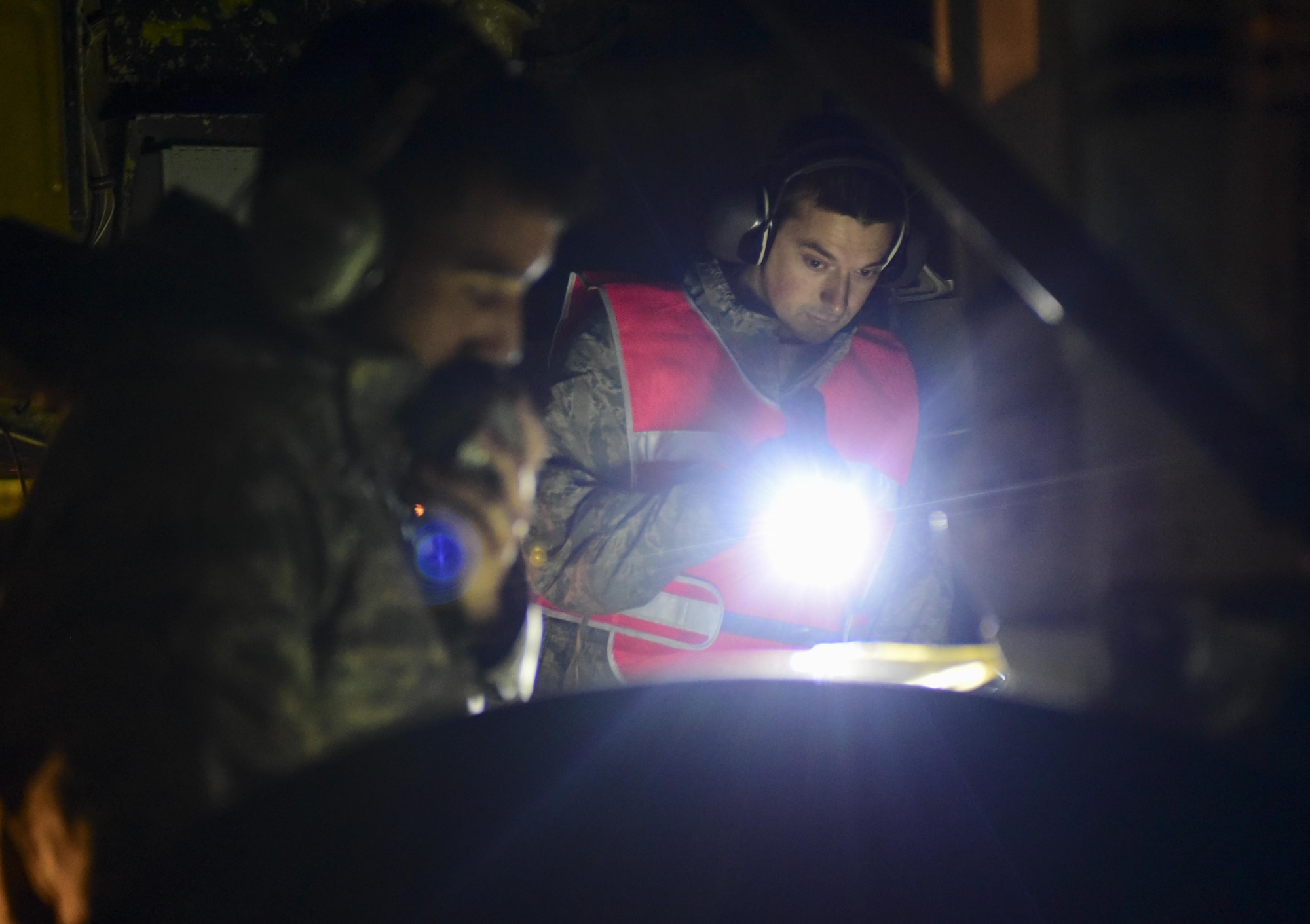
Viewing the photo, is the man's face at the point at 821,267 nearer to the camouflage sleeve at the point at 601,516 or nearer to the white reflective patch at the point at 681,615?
the camouflage sleeve at the point at 601,516

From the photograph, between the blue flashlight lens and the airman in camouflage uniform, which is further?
the blue flashlight lens

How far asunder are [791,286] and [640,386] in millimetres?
375

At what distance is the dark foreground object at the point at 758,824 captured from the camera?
2.08 feet

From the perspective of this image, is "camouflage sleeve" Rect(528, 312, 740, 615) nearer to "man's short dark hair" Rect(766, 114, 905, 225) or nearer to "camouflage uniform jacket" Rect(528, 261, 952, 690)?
"camouflage uniform jacket" Rect(528, 261, 952, 690)

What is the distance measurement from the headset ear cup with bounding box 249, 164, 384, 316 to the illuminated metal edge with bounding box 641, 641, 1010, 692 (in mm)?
682

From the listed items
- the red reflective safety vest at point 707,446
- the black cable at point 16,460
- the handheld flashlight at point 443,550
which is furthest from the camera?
the red reflective safety vest at point 707,446

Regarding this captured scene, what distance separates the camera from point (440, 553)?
84 cm

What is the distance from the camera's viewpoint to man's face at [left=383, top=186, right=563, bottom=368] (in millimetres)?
851

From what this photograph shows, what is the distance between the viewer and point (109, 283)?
0.69 metres

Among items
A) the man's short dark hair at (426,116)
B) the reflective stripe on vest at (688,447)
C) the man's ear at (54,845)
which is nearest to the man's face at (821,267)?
the reflective stripe on vest at (688,447)

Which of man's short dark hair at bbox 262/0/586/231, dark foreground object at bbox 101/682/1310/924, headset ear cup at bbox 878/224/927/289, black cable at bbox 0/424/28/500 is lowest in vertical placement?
dark foreground object at bbox 101/682/1310/924

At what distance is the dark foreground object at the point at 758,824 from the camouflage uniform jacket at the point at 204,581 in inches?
1.8

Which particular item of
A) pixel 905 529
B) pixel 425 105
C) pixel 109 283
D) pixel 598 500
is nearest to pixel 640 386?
pixel 598 500

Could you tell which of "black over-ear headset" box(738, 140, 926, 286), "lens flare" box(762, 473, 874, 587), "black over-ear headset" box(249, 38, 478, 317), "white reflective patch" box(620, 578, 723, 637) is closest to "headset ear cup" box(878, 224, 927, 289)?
"black over-ear headset" box(738, 140, 926, 286)
